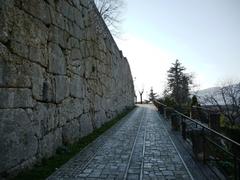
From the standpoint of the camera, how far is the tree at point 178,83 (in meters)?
43.3

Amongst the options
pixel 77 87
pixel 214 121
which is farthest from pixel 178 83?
pixel 77 87

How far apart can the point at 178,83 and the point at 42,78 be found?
45.6 m

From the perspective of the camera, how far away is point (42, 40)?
594cm

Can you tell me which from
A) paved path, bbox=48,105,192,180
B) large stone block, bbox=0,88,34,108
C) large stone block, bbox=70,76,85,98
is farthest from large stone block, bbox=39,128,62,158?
large stone block, bbox=70,76,85,98

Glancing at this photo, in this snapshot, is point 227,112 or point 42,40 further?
point 227,112

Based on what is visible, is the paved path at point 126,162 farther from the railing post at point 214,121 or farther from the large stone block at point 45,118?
the railing post at point 214,121

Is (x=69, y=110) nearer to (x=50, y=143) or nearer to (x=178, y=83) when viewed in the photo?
(x=50, y=143)

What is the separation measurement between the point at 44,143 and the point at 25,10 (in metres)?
2.75

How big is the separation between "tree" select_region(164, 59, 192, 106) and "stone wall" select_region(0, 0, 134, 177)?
3442cm

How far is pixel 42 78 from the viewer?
5875 mm

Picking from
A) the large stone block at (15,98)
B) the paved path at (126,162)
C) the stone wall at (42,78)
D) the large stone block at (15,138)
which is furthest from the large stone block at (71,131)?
the large stone block at (15,98)

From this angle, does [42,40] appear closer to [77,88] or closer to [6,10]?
[6,10]

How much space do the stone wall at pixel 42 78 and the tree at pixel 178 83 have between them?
34.4 meters

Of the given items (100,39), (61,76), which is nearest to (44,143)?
(61,76)
